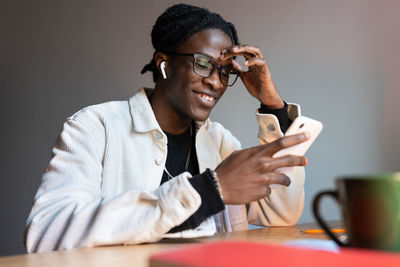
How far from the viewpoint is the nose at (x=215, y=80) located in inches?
52.6

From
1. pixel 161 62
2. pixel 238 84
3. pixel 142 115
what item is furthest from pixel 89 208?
pixel 238 84

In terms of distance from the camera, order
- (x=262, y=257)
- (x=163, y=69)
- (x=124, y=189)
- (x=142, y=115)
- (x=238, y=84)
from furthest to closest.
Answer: (x=238, y=84)
(x=163, y=69)
(x=142, y=115)
(x=124, y=189)
(x=262, y=257)

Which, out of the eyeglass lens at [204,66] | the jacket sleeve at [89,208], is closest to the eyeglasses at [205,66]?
the eyeglass lens at [204,66]

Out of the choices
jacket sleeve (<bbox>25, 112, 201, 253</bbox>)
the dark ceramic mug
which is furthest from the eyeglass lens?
the dark ceramic mug

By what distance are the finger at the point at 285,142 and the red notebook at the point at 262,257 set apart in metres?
0.52

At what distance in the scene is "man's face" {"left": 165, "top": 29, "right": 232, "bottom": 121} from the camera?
52.9 inches

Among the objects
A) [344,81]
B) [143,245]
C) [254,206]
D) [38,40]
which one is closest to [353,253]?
[143,245]

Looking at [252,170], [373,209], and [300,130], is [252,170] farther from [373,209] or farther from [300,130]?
[373,209]

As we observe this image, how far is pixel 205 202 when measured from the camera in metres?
0.88

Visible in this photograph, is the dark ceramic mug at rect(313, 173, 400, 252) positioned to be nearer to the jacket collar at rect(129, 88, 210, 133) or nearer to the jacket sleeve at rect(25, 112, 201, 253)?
the jacket sleeve at rect(25, 112, 201, 253)

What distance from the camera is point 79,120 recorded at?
47.8 inches

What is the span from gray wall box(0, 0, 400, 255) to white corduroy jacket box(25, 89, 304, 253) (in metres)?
0.79

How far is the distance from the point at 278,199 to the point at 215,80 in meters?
0.43

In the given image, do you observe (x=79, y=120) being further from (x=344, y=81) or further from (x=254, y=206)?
(x=344, y=81)
